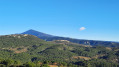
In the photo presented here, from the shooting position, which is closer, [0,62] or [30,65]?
[30,65]

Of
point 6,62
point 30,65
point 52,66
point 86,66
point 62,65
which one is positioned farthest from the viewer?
point 86,66

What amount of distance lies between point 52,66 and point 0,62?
50678 mm

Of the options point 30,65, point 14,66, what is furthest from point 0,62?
point 30,65

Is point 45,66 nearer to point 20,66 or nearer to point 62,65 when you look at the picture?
point 20,66

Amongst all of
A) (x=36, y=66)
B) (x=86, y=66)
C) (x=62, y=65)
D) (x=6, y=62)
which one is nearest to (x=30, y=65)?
(x=36, y=66)

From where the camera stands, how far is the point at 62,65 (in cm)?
16412

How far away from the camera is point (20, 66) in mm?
132375

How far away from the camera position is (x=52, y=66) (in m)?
152

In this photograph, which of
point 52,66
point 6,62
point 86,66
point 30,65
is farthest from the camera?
point 86,66

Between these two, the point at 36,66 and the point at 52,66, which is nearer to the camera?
the point at 36,66

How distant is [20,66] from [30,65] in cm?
1007

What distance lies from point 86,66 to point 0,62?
104959mm

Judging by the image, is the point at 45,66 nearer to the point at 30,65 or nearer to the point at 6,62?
the point at 30,65

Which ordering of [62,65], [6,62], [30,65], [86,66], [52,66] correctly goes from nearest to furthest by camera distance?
[30,65]
[6,62]
[52,66]
[62,65]
[86,66]
